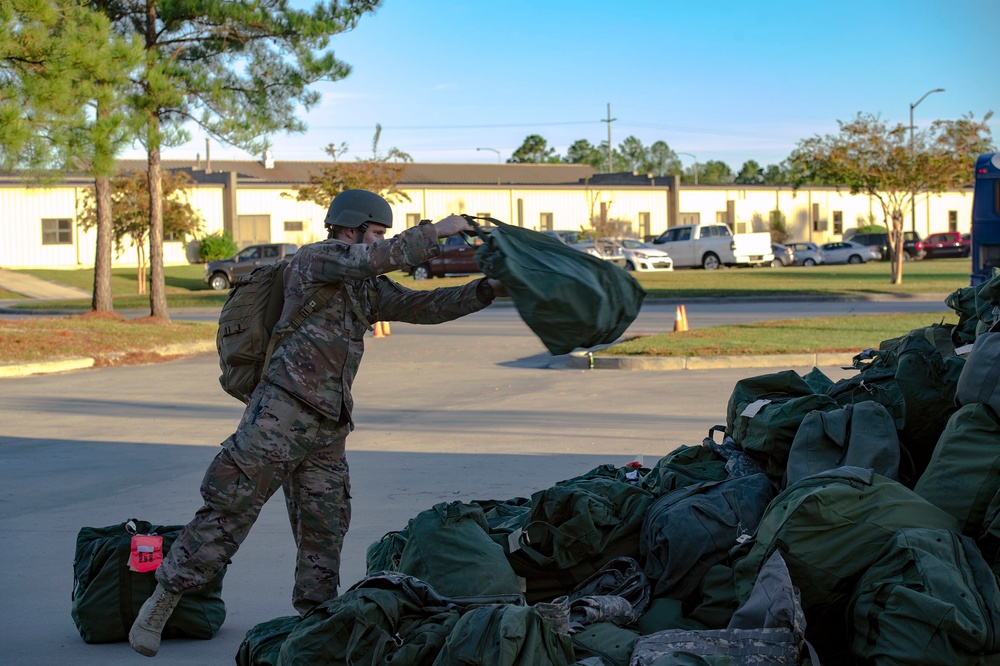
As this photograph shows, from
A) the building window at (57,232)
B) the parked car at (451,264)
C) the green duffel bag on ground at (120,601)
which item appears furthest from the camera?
the building window at (57,232)

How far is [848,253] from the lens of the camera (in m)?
56.6

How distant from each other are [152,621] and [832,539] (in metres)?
2.89

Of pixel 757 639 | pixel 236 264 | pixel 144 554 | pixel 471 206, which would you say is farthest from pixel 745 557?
pixel 471 206

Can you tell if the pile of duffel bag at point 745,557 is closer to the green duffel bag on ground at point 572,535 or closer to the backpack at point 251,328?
the green duffel bag on ground at point 572,535

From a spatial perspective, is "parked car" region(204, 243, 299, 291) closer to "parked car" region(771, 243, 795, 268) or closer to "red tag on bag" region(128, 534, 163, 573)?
"parked car" region(771, 243, 795, 268)

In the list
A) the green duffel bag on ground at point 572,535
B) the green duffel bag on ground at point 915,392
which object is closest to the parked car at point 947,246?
the green duffel bag on ground at point 915,392

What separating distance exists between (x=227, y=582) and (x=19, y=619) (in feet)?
3.47

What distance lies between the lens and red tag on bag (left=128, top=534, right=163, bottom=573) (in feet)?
16.5

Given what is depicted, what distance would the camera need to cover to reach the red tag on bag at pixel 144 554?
5.02m

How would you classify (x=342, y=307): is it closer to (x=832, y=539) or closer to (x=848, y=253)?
(x=832, y=539)

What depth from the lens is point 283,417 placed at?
4711mm

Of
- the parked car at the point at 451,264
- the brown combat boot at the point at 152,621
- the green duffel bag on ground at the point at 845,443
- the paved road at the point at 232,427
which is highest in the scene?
the parked car at the point at 451,264

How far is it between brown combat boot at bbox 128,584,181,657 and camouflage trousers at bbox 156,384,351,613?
0.08m

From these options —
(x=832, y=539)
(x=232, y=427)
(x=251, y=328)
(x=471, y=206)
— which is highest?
(x=471, y=206)
